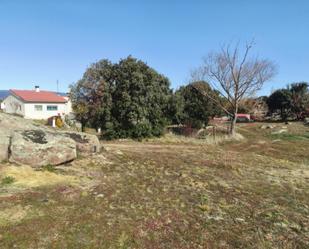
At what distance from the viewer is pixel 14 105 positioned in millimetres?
40625

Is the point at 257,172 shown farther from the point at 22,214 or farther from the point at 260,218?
the point at 22,214

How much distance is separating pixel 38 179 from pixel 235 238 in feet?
13.0

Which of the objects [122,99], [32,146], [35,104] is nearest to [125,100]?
[122,99]

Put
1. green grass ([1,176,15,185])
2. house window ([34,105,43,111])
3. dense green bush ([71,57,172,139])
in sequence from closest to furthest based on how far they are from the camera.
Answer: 1. green grass ([1,176,15,185])
2. dense green bush ([71,57,172,139])
3. house window ([34,105,43,111])

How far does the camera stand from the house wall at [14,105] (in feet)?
128

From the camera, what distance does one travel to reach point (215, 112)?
81.4 ft

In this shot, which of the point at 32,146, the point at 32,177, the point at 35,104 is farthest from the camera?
the point at 35,104

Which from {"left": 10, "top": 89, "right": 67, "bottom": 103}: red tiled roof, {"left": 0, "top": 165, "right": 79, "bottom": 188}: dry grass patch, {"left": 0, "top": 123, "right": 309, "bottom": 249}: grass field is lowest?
{"left": 0, "top": 123, "right": 309, "bottom": 249}: grass field

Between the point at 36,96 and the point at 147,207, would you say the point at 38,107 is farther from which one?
Answer: the point at 147,207

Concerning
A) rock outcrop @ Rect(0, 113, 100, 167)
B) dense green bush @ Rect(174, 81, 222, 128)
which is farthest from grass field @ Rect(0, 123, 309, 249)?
dense green bush @ Rect(174, 81, 222, 128)

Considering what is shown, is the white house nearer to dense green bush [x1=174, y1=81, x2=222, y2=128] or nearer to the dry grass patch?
dense green bush [x1=174, y1=81, x2=222, y2=128]

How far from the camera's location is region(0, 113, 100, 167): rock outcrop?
679 cm

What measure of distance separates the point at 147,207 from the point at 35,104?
3784cm

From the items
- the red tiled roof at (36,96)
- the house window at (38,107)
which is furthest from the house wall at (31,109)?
the red tiled roof at (36,96)
